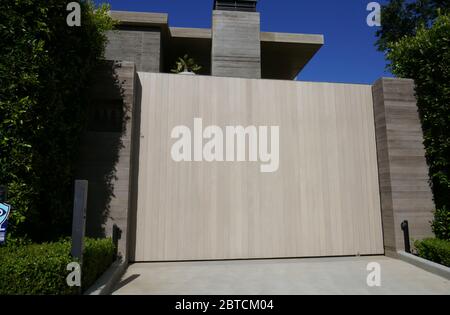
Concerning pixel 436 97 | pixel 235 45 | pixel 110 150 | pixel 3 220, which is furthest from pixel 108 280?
pixel 235 45

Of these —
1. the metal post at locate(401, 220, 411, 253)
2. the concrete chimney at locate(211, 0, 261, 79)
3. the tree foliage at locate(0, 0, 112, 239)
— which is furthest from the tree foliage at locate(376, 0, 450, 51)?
the tree foliage at locate(0, 0, 112, 239)

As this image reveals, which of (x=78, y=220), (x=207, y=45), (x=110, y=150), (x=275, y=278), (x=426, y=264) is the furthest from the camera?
(x=207, y=45)

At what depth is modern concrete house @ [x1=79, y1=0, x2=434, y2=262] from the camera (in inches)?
257

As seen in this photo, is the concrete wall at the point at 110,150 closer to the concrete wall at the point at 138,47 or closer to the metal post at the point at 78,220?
the metal post at the point at 78,220

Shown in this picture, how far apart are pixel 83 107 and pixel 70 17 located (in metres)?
1.65

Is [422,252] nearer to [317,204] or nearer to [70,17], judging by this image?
[317,204]

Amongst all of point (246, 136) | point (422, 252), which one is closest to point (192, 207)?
point (246, 136)

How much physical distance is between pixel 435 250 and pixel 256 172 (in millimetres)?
3834

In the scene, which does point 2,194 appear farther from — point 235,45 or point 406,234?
point 235,45

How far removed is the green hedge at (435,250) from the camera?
5676mm

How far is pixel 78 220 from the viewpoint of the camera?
3.96 m

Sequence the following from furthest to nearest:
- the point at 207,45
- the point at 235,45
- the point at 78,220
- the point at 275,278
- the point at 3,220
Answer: the point at 207,45
the point at 235,45
the point at 275,278
the point at 78,220
the point at 3,220

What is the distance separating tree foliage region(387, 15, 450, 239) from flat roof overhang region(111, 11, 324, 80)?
733cm

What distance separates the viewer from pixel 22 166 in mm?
4449
